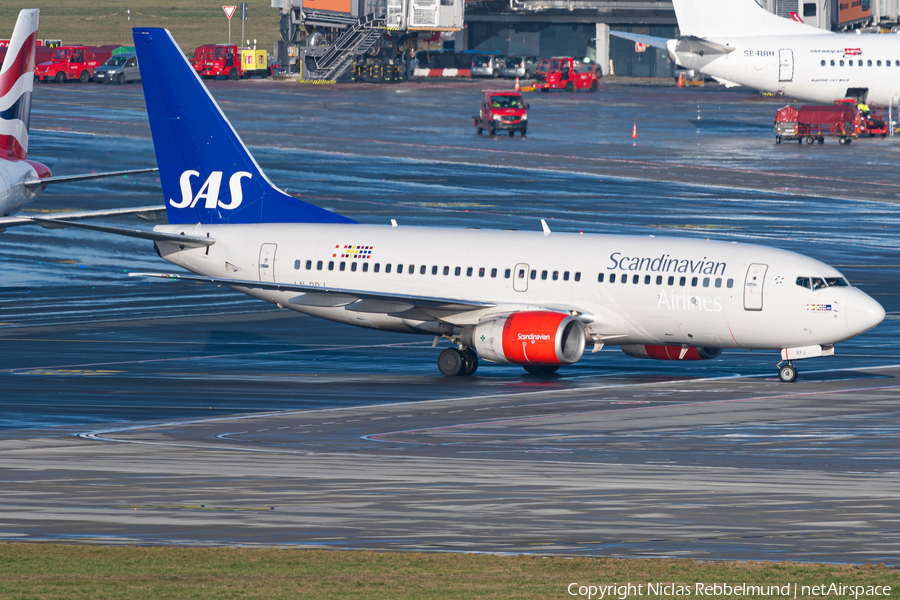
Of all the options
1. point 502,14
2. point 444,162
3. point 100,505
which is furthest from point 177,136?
point 502,14

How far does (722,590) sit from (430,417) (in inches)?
733

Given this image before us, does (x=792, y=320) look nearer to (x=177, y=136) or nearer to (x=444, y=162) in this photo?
(x=177, y=136)

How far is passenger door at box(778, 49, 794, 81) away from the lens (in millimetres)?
117062

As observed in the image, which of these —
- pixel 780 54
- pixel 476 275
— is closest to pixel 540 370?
pixel 476 275

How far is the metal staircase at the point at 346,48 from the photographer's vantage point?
166000mm

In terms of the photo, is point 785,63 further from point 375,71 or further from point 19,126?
point 19,126

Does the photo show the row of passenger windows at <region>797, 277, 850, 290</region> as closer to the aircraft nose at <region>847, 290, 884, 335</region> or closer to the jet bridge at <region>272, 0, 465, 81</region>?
the aircraft nose at <region>847, 290, 884, 335</region>

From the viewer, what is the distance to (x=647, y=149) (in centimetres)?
10844

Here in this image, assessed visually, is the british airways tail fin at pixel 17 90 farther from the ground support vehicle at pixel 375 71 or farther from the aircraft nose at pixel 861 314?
the ground support vehicle at pixel 375 71

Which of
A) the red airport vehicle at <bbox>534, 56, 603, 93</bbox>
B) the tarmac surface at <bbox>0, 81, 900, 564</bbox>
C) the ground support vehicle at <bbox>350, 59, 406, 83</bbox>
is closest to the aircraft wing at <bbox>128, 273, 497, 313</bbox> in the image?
the tarmac surface at <bbox>0, 81, 900, 564</bbox>

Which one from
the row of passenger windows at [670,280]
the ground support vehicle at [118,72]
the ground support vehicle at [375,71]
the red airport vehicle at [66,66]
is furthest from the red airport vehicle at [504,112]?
the row of passenger windows at [670,280]

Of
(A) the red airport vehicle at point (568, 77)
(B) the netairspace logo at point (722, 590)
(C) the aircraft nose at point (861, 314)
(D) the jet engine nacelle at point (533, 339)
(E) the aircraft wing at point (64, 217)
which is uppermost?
(A) the red airport vehicle at point (568, 77)

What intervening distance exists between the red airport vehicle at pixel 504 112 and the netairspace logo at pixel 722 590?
9747cm

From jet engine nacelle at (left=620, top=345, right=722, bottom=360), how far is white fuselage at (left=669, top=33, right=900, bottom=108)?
3021 inches
